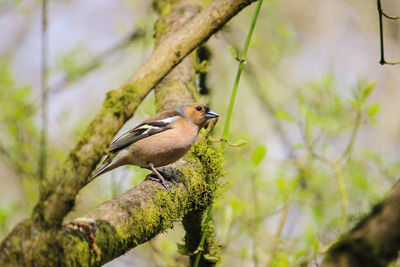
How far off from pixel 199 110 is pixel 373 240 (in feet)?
10.9

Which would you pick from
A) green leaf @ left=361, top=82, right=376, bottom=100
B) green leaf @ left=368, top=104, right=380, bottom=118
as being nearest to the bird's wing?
green leaf @ left=361, top=82, right=376, bottom=100

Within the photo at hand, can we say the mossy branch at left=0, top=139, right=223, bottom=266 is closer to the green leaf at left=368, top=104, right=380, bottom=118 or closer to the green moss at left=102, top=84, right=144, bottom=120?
the green moss at left=102, top=84, right=144, bottom=120

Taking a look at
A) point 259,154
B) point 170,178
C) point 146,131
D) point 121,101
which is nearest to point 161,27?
point 146,131

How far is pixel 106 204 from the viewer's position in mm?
2598

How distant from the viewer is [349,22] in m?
12.3

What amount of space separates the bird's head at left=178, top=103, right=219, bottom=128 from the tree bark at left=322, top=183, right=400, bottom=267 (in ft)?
9.85

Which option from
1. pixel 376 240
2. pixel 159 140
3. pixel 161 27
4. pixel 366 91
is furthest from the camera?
pixel 161 27

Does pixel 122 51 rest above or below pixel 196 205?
above

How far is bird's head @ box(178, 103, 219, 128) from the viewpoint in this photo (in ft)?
14.4

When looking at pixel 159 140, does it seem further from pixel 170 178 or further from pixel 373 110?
pixel 373 110

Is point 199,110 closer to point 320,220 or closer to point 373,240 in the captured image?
point 320,220

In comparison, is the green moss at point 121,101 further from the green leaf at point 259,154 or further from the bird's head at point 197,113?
the green leaf at point 259,154

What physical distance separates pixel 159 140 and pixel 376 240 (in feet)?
9.86

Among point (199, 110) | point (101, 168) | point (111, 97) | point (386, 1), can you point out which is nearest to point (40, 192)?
point (111, 97)
